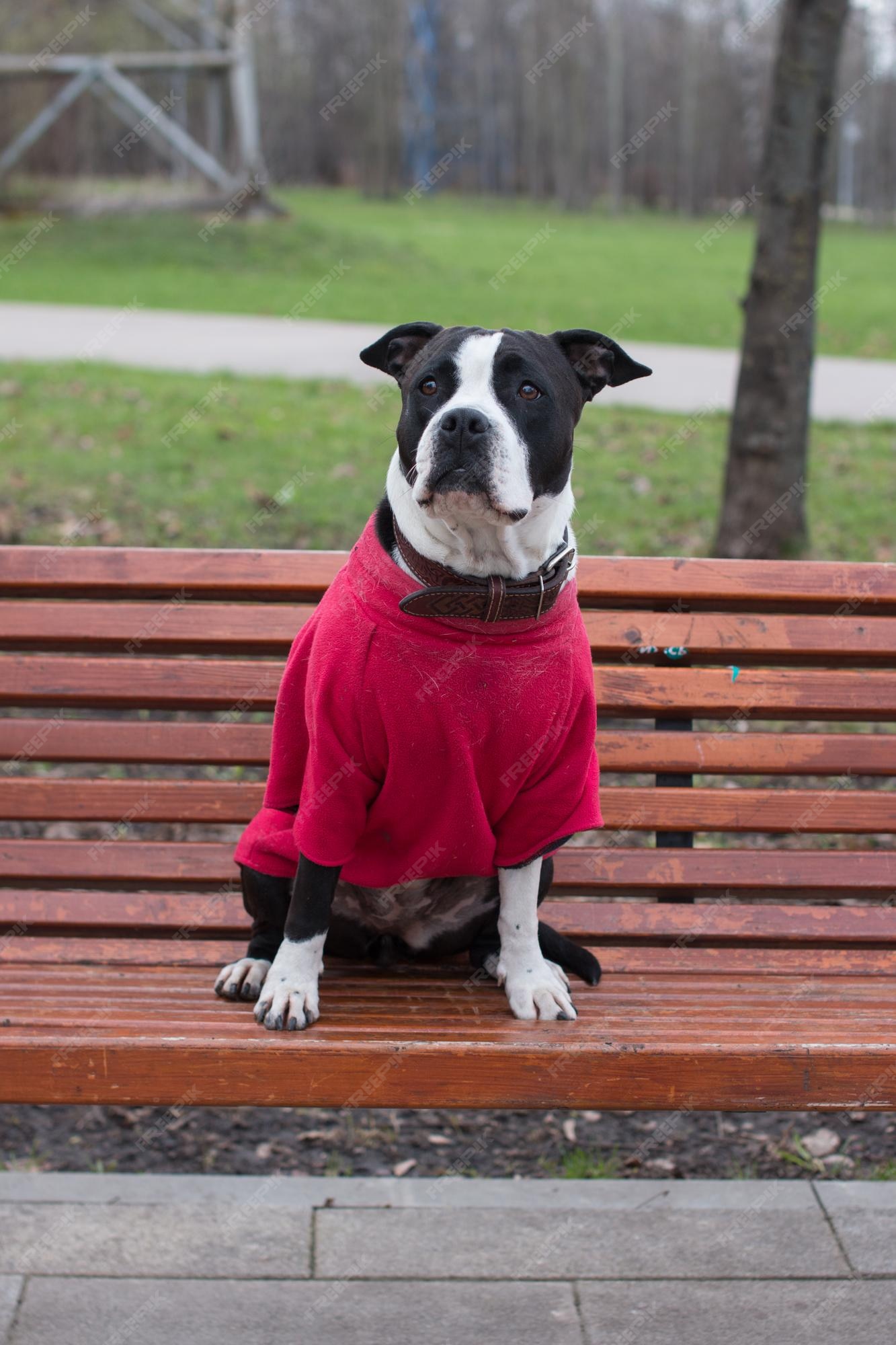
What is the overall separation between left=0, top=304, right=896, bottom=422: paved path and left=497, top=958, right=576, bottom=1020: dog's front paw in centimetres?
713

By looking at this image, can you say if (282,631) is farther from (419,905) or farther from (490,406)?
(490,406)

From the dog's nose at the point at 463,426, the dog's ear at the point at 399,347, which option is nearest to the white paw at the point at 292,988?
the dog's nose at the point at 463,426

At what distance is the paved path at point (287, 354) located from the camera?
9.85 m

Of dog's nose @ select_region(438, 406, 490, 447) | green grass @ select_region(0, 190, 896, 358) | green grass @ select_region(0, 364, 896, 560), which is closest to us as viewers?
dog's nose @ select_region(438, 406, 490, 447)

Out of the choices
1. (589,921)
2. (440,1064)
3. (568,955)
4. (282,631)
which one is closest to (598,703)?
(589,921)

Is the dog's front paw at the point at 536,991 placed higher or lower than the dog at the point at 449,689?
lower

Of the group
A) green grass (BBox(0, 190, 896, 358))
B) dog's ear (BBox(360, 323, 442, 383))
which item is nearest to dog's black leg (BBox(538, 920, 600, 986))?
dog's ear (BBox(360, 323, 442, 383))

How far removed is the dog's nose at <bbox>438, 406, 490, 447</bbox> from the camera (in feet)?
7.55

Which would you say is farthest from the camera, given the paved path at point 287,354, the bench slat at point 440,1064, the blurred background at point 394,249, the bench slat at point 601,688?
the paved path at point 287,354

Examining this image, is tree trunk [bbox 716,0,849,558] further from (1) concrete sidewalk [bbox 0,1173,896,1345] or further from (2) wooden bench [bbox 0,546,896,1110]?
(1) concrete sidewalk [bbox 0,1173,896,1345]

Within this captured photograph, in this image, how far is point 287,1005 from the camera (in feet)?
7.74

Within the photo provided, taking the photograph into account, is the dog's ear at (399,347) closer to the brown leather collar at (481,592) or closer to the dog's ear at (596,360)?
the dog's ear at (596,360)

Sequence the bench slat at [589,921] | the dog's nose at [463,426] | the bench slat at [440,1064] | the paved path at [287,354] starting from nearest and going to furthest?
the bench slat at [440,1064] → the dog's nose at [463,426] → the bench slat at [589,921] → the paved path at [287,354]

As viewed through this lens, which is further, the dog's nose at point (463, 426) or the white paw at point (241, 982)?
the white paw at point (241, 982)
